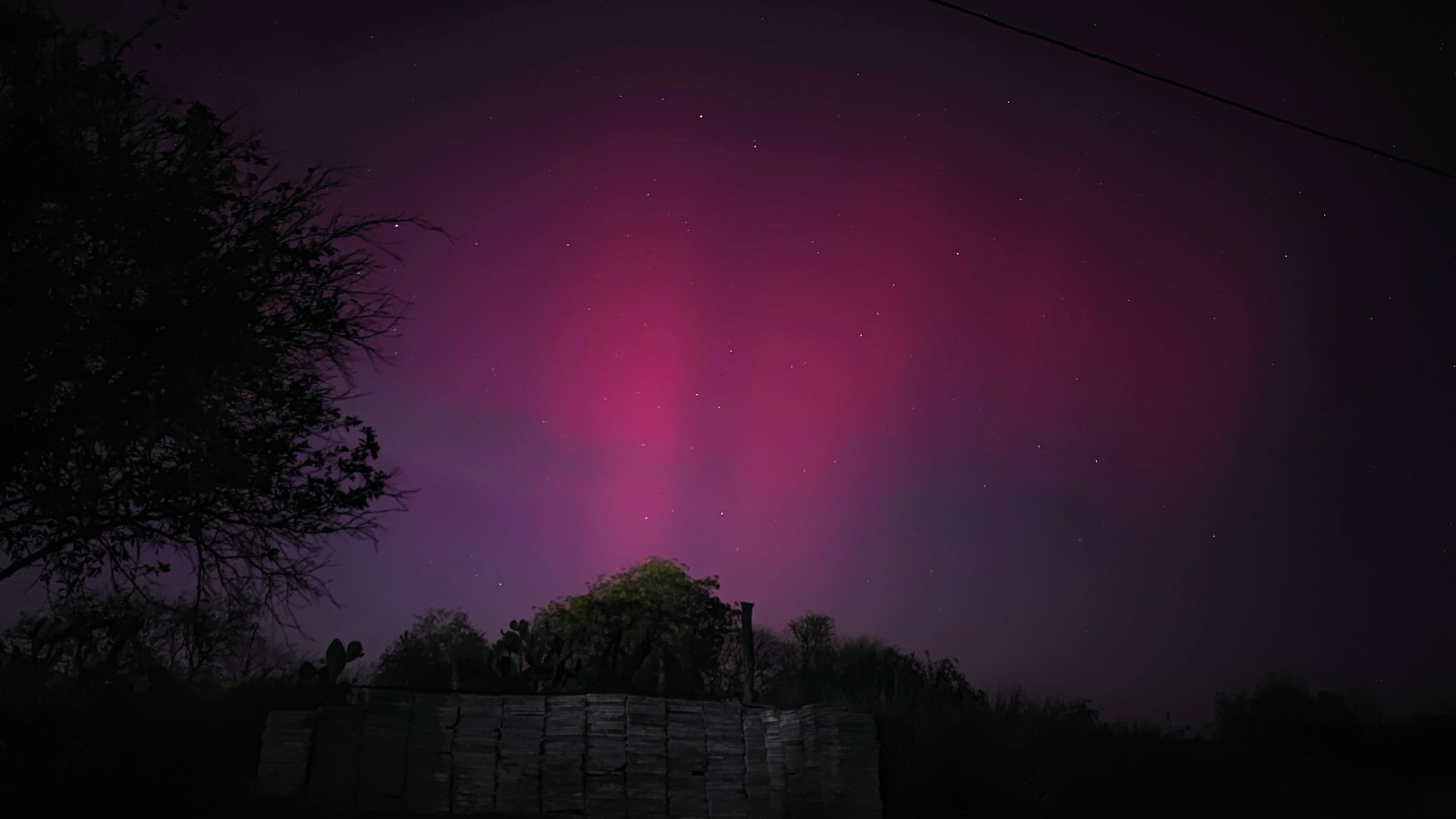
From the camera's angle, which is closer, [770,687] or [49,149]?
[49,149]

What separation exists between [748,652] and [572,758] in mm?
5524

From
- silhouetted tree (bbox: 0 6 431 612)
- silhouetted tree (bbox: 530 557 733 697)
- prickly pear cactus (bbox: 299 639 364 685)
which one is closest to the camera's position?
silhouetted tree (bbox: 0 6 431 612)

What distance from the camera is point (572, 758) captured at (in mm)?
19078

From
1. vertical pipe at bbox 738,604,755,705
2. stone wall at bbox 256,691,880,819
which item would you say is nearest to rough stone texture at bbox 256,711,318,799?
stone wall at bbox 256,691,880,819

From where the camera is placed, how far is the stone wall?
1834 cm

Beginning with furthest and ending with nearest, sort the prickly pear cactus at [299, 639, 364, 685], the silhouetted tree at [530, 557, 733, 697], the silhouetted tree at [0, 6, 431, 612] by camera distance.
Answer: the silhouetted tree at [530, 557, 733, 697] → the prickly pear cactus at [299, 639, 364, 685] → the silhouetted tree at [0, 6, 431, 612]

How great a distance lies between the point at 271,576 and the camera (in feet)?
54.5

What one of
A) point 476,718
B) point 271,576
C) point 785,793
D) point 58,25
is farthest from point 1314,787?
point 58,25

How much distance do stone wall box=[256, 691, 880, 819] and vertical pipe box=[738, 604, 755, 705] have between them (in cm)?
231

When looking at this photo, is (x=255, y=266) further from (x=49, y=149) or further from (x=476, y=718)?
(x=476, y=718)

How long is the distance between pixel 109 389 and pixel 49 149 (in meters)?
3.21

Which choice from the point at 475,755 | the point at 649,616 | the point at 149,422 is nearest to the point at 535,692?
the point at 475,755

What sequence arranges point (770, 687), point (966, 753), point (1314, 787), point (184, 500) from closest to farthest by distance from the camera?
point (184, 500)
point (966, 753)
point (770, 687)
point (1314, 787)

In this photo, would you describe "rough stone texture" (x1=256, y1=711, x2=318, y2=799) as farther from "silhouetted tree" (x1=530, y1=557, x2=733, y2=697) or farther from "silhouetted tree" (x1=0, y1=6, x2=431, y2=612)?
"silhouetted tree" (x1=530, y1=557, x2=733, y2=697)
